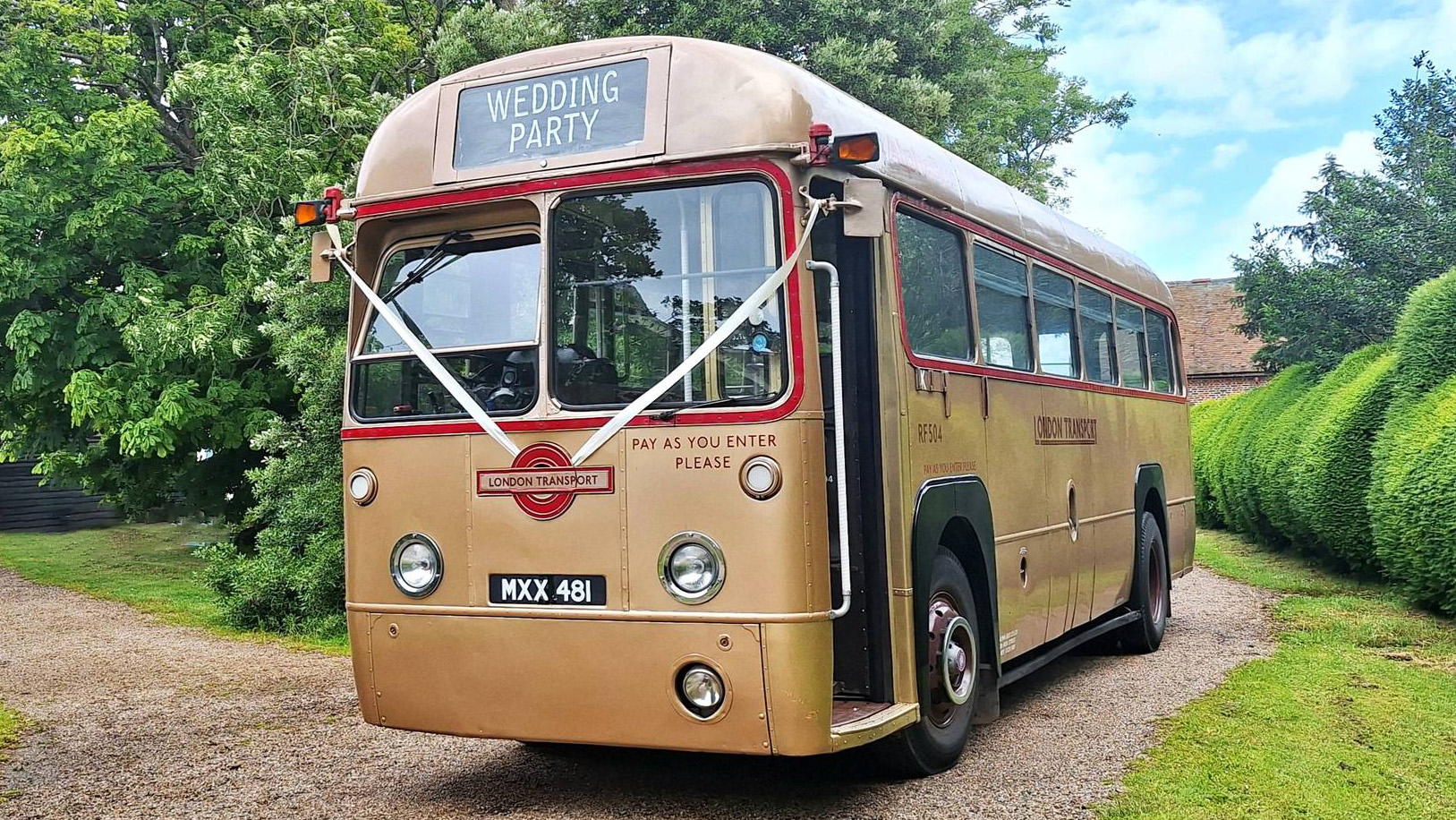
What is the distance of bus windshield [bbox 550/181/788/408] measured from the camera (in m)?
5.78

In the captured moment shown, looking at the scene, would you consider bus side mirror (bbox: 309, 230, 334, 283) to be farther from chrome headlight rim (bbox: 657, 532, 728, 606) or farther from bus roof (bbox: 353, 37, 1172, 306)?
chrome headlight rim (bbox: 657, 532, 728, 606)

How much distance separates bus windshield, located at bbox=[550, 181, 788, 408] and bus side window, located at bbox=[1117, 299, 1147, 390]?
575 centimetres

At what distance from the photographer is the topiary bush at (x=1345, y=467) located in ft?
49.0

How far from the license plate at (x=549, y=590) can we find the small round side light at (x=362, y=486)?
2.43 feet

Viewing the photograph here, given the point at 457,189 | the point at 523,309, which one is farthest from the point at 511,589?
the point at 457,189

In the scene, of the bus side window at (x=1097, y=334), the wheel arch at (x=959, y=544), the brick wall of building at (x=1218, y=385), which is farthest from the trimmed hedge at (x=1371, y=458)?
the brick wall of building at (x=1218, y=385)

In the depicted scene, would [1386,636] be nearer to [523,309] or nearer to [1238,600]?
[1238,600]

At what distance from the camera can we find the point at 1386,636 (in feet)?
37.0

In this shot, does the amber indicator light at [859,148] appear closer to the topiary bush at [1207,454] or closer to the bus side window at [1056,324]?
the bus side window at [1056,324]

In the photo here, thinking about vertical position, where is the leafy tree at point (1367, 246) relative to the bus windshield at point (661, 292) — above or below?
above

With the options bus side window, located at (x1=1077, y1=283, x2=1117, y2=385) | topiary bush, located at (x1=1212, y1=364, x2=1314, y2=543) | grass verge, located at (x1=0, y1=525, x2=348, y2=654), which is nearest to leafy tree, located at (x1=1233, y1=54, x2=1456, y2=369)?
topiary bush, located at (x1=1212, y1=364, x2=1314, y2=543)

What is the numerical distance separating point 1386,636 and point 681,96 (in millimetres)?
8189

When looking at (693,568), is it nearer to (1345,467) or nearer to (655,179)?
(655,179)

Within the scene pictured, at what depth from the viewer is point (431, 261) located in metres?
6.43
